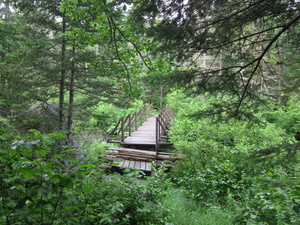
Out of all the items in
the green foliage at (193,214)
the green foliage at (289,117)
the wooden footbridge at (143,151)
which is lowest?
the green foliage at (193,214)

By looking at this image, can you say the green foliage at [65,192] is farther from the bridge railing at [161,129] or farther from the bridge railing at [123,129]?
the bridge railing at [123,129]

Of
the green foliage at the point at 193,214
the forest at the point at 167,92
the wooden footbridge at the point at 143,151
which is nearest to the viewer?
the forest at the point at 167,92

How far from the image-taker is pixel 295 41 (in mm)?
2688

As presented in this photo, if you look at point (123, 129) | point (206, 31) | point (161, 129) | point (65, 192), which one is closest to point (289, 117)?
point (161, 129)

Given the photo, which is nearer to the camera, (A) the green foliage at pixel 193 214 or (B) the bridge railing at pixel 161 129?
(A) the green foliage at pixel 193 214

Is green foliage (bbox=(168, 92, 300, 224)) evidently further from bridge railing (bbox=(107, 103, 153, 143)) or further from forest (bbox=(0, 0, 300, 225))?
bridge railing (bbox=(107, 103, 153, 143))

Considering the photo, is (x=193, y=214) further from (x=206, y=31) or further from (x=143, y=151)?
(x=143, y=151)

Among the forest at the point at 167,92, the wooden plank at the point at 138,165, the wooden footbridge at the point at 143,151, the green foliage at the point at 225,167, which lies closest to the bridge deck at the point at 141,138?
the wooden footbridge at the point at 143,151

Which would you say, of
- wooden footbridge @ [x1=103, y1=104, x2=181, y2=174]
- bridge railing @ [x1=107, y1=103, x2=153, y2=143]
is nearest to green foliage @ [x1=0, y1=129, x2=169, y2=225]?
wooden footbridge @ [x1=103, y1=104, x2=181, y2=174]

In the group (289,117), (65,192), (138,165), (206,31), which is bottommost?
(138,165)

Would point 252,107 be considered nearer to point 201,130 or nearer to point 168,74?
point 168,74

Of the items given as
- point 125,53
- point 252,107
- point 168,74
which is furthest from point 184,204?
point 125,53

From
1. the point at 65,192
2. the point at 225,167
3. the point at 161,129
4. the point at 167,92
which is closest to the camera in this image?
the point at 65,192

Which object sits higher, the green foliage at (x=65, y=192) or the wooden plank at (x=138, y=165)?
the green foliage at (x=65, y=192)
